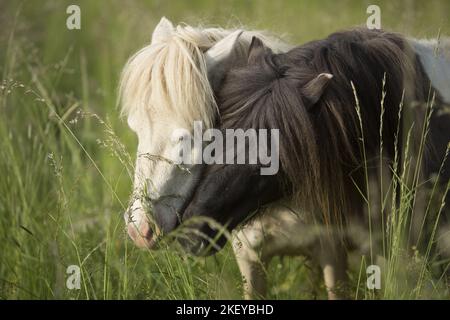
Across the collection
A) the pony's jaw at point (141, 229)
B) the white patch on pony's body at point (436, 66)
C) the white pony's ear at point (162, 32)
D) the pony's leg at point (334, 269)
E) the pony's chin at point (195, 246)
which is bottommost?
the pony's leg at point (334, 269)

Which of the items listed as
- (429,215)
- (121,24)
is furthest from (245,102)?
(121,24)

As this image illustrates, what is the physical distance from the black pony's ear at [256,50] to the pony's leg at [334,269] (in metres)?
0.95

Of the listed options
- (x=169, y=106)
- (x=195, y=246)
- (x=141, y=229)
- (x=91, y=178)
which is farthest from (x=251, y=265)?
(x=91, y=178)

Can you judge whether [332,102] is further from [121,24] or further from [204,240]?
[121,24]

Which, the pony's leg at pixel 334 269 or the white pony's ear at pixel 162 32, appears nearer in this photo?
the white pony's ear at pixel 162 32

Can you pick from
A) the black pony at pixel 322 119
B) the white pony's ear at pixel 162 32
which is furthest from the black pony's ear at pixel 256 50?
the white pony's ear at pixel 162 32

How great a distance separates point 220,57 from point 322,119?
0.45m

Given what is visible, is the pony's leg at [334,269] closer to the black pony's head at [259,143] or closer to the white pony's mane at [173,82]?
the black pony's head at [259,143]

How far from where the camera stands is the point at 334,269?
10.8ft

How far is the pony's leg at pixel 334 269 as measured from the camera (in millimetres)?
3107

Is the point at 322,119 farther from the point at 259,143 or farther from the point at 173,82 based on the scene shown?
the point at 173,82

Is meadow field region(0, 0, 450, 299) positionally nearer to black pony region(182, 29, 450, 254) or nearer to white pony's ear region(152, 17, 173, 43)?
black pony region(182, 29, 450, 254)

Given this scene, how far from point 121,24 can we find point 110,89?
1282 mm

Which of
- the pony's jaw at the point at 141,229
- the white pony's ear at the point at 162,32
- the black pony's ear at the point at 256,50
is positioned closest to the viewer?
the pony's jaw at the point at 141,229
